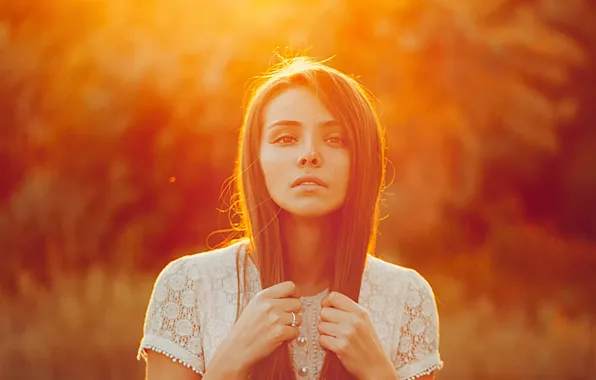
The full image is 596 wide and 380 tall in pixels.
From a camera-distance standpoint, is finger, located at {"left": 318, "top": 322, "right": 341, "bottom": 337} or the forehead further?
the forehead

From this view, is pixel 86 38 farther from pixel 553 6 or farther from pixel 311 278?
pixel 311 278

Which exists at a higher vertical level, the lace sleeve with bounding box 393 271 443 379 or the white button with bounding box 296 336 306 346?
the lace sleeve with bounding box 393 271 443 379

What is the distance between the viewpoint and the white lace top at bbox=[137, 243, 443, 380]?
7.06 feet

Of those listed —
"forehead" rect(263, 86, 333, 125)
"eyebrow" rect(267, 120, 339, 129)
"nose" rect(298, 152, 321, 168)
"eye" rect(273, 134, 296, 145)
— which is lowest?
"nose" rect(298, 152, 321, 168)

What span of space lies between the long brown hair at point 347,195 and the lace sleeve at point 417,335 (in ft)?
0.79

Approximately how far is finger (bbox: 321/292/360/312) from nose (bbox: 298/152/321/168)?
33 centimetres

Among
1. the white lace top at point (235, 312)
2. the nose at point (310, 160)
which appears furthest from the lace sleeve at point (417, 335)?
the nose at point (310, 160)

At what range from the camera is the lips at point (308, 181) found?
2.03 meters

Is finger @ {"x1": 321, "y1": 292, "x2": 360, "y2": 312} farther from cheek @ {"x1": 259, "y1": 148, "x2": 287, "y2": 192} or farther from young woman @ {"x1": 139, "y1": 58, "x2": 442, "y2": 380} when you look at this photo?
cheek @ {"x1": 259, "y1": 148, "x2": 287, "y2": 192}

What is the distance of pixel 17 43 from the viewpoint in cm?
797

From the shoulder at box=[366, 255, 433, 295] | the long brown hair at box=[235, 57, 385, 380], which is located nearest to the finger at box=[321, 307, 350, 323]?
the long brown hair at box=[235, 57, 385, 380]

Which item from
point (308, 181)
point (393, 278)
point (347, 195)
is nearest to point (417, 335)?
point (393, 278)

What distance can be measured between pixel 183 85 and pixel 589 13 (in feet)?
13.3

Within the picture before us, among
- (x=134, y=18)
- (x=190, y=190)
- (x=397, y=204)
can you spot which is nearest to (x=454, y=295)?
(x=397, y=204)
